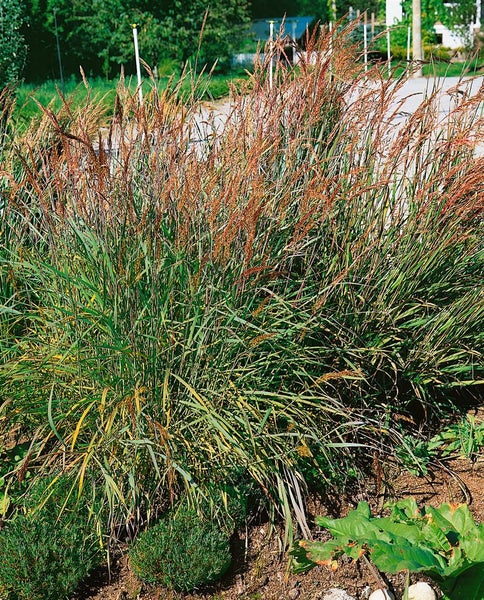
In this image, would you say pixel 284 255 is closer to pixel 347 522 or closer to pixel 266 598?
pixel 347 522

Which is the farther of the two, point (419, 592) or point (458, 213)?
point (458, 213)

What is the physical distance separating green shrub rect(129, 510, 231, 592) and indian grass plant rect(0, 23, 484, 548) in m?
0.13

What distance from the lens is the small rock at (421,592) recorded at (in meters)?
2.71

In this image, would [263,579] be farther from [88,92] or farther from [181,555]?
[88,92]

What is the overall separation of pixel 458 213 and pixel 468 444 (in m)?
0.97

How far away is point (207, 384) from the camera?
9.55ft

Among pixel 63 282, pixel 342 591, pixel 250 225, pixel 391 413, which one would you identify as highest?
pixel 250 225

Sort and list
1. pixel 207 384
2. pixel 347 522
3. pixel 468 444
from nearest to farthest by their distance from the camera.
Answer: pixel 347 522, pixel 207 384, pixel 468 444

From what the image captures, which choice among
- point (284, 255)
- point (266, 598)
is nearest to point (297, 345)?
point (284, 255)

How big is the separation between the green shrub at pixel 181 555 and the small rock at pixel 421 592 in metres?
0.61

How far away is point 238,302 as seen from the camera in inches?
117

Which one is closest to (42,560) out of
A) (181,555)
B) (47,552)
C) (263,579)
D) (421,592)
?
(47,552)

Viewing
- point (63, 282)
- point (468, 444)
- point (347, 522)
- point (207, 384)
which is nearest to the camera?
point (347, 522)

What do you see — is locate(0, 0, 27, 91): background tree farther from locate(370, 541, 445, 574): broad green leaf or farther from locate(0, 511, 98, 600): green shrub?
locate(370, 541, 445, 574): broad green leaf
